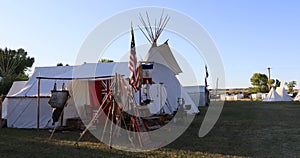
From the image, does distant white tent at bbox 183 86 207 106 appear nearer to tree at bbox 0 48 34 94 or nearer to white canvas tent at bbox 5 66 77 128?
white canvas tent at bbox 5 66 77 128

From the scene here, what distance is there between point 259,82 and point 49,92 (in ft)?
188

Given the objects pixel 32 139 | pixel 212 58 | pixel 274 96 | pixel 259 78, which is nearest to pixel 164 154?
pixel 32 139

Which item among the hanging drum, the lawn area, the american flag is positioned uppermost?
the american flag

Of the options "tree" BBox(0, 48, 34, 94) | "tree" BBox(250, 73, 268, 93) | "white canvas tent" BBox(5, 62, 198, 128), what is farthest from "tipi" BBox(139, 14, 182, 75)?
"tree" BBox(250, 73, 268, 93)

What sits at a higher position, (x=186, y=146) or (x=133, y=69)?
(x=133, y=69)

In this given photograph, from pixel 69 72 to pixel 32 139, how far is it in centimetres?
448

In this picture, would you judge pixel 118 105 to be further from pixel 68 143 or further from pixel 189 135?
pixel 189 135

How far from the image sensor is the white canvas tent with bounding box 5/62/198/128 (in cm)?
1048

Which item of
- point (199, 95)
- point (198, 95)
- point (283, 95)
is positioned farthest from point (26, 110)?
point (283, 95)

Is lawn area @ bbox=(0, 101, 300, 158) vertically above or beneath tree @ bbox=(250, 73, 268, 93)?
beneath

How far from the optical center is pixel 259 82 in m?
61.5

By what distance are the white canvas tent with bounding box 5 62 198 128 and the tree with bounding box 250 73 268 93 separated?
54297 millimetres

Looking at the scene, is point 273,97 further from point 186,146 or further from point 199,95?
point 186,146

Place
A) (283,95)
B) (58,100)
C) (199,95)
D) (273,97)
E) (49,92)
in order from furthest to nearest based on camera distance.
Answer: (283,95) → (273,97) → (199,95) → (49,92) → (58,100)
